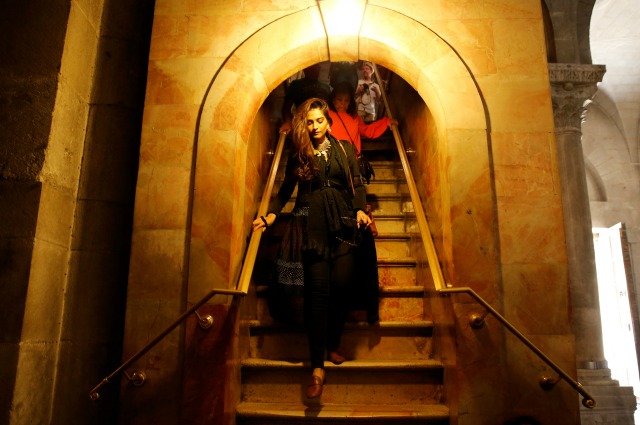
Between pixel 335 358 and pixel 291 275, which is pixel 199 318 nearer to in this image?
pixel 291 275

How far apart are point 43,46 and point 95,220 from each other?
1.03m

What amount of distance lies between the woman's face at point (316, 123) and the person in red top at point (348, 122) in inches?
30.9

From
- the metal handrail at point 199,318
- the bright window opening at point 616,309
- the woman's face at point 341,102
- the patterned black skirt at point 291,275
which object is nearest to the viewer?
the metal handrail at point 199,318

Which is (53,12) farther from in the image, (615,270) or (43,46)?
(615,270)

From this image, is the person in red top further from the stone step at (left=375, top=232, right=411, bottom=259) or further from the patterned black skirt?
the patterned black skirt

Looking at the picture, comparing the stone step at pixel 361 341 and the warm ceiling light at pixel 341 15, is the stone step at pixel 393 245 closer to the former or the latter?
the stone step at pixel 361 341

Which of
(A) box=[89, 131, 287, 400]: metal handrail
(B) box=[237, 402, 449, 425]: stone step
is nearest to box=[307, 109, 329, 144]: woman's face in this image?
(A) box=[89, 131, 287, 400]: metal handrail

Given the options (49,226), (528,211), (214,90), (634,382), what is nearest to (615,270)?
(634,382)

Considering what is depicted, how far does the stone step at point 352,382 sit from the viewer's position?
2799mm

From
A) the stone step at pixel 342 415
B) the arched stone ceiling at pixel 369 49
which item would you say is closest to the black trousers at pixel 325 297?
the stone step at pixel 342 415

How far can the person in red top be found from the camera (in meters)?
3.88

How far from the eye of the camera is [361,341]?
3139 mm

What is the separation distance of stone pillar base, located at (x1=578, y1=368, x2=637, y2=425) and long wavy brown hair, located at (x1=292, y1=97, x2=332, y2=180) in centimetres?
349

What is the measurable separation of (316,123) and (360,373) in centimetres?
166
